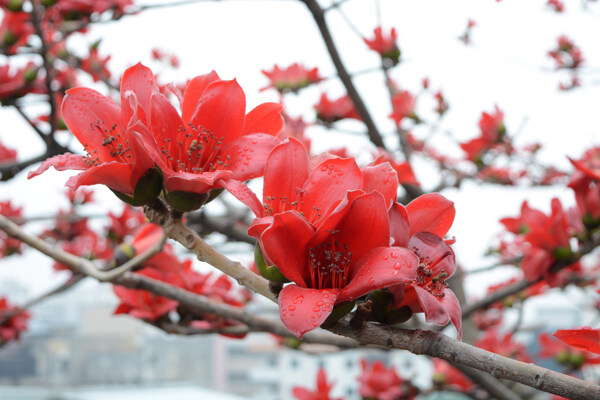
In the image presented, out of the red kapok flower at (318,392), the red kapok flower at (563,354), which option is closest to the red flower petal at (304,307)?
the red kapok flower at (318,392)

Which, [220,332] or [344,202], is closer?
[344,202]

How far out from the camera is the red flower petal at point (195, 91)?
506 millimetres

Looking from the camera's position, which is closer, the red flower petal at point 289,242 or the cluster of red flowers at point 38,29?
the red flower petal at point 289,242

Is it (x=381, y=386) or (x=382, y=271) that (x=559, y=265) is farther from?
(x=382, y=271)

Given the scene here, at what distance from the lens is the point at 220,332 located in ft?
2.66

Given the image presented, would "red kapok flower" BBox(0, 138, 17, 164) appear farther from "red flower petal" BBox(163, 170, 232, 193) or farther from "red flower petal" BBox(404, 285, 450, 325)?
"red flower petal" BBox(404, 285, 450, 325)

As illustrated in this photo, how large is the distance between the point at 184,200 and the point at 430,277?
0.22m

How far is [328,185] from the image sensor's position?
42 centimetres

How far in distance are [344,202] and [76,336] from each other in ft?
14.7

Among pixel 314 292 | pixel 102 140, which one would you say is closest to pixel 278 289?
pixel 314 292

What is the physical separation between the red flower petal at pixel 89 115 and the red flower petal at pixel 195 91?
65 millimetres

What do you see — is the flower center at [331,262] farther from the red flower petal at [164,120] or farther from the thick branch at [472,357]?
the red flower petal at [164,120]

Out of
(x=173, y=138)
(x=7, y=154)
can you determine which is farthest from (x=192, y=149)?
(x=7, y=154)

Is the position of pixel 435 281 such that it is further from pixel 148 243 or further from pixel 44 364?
pixel 44 364
